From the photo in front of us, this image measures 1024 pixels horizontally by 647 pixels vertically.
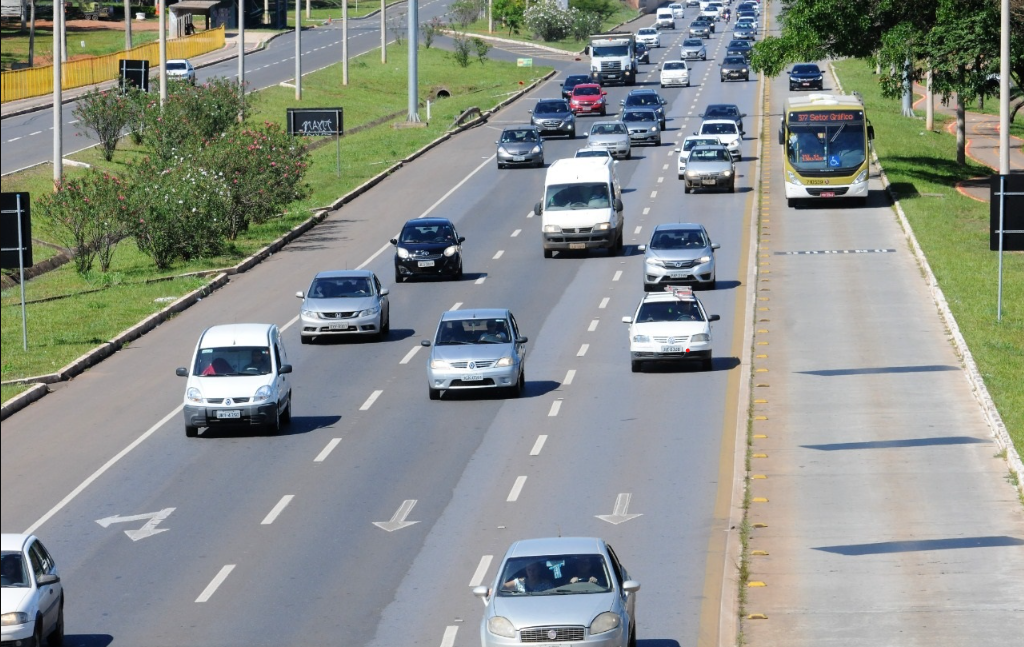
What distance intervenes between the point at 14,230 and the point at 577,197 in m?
18.4

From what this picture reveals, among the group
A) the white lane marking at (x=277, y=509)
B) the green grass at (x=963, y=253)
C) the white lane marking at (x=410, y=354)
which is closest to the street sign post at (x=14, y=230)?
the white lane marking at (x=410, y=354)

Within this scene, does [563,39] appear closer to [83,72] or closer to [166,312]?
[83,72]

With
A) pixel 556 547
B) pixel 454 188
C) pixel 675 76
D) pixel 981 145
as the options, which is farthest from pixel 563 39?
pixel 556 547

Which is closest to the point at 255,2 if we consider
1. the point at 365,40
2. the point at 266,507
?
the point at 365,40

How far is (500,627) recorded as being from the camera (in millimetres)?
15906

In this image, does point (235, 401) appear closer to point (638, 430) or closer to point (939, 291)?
point (638, 430)

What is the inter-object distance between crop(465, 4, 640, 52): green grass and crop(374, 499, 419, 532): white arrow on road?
114909 mm

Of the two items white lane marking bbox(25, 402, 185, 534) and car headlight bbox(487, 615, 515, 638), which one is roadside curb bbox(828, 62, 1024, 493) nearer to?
car headlight bbox(487, 615, 515, 638)

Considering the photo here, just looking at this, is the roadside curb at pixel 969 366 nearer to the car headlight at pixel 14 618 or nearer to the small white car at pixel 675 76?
the car headlight at pixel 14 618

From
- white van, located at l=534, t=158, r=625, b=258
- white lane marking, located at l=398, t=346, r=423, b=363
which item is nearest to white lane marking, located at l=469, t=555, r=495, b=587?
white lane marking, located at l=398, t=346, r=423, b=363

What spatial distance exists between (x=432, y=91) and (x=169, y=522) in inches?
3406

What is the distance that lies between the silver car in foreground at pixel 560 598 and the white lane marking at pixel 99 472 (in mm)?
8863

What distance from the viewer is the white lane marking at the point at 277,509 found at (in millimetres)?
23056

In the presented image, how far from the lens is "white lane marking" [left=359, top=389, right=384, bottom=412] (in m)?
30.9
